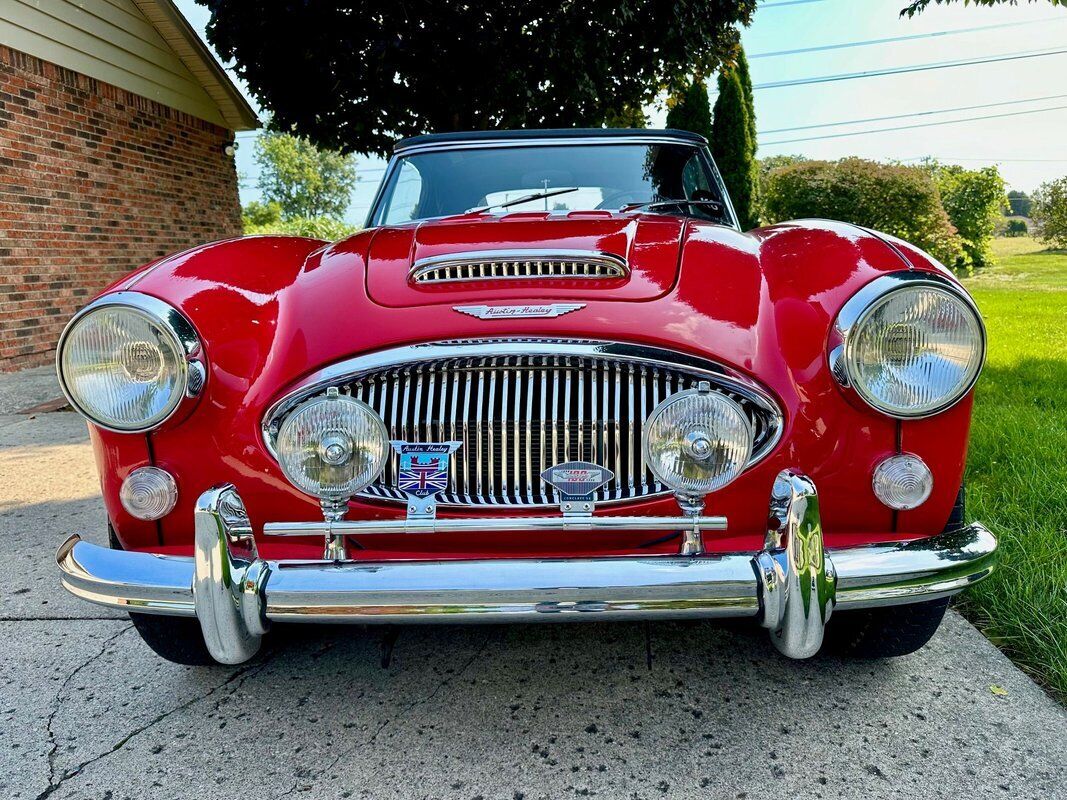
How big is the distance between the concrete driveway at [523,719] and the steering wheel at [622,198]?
1.48 meters

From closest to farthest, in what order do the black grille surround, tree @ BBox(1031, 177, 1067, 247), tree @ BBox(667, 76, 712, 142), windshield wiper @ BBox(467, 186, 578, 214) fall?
the black grille surround
windshield wiper @ BBox(467, 186, 578, 214)
tree @ BBox(667, 76, 712, 142)
tree @ BBox(1031, 177, 1067, 247)

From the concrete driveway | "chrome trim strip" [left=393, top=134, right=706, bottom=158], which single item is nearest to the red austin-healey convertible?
the concrete driveway

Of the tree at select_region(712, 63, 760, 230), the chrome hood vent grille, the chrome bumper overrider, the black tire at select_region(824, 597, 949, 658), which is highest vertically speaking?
the tree at select_region(712, 63, 760, 230)

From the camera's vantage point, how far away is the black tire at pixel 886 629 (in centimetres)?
175

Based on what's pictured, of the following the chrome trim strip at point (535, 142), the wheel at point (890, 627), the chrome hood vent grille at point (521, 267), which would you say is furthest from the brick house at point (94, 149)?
the wheel at point (890, 627)

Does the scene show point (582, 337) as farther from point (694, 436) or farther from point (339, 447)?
point (339, 447)

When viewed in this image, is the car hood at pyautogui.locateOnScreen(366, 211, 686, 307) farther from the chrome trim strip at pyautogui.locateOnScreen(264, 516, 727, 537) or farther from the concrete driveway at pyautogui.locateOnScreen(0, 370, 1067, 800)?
the concrete driveway at pyautogui.locateOnScreen(0, 370, 1067, 800)

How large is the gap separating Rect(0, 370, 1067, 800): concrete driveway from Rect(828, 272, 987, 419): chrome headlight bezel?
72 centimetres

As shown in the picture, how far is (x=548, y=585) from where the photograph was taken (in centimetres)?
136

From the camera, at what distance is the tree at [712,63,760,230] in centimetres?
1405

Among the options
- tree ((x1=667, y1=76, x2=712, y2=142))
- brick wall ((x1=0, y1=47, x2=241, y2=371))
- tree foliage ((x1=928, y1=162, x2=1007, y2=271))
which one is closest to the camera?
brick wall ((x1=0, y1=47, x2=241, y2=371))

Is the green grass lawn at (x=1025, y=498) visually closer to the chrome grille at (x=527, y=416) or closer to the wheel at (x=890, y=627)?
the wheel at (x=890, y=627)

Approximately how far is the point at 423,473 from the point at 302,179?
60.4 metres

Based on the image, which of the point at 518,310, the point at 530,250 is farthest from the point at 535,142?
the point at 518,310
